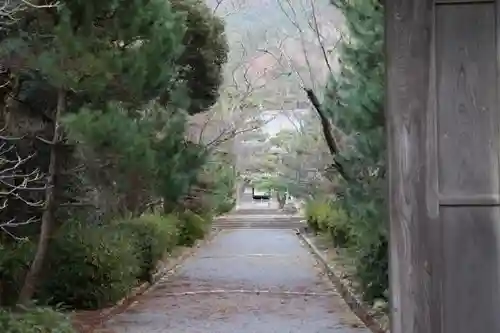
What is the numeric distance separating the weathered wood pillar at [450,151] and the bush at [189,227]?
59.6 feet

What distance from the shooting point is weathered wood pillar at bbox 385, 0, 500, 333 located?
355 cm

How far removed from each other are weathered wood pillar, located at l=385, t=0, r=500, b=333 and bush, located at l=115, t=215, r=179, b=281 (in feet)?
30.9

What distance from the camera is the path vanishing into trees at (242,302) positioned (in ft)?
30.8

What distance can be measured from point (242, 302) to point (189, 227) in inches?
461

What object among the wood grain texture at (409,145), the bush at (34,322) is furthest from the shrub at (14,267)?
the wood grain texture at (409,145)

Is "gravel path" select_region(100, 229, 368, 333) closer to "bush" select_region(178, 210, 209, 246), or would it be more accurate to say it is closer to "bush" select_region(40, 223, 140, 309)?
"bush" select_region(40, 223, 140, 309)

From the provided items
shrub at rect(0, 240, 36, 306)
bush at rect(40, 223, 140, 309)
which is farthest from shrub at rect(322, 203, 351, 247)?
shrub at rect(0, 240, 36, 306)

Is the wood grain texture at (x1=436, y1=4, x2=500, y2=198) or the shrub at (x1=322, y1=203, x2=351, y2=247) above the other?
the wood grain texture at (x1=436, y1=4, x2=500, y2=198)

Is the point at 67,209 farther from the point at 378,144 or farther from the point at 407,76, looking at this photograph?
the point at 407,76

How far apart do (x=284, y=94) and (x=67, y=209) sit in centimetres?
1589

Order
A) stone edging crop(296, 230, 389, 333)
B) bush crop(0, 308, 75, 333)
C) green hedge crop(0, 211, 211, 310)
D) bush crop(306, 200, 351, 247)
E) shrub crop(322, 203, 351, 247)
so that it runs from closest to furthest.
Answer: bush crop(0, 308, 75, 333)
stone edging crop(296, 230, 389, 333)
green hedge crop(0, 211, 211, 310)
bush crop(306, 200, 351, 247)
shrub crop(322, 203, 351, 247)

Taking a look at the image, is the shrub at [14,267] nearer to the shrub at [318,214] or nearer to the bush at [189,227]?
the bush at [189,227]

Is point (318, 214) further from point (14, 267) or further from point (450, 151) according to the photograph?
point (450, 151)

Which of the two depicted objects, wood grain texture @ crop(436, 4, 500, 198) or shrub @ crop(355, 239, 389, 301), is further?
shrub @ crop(355, 239, 389, 301)
